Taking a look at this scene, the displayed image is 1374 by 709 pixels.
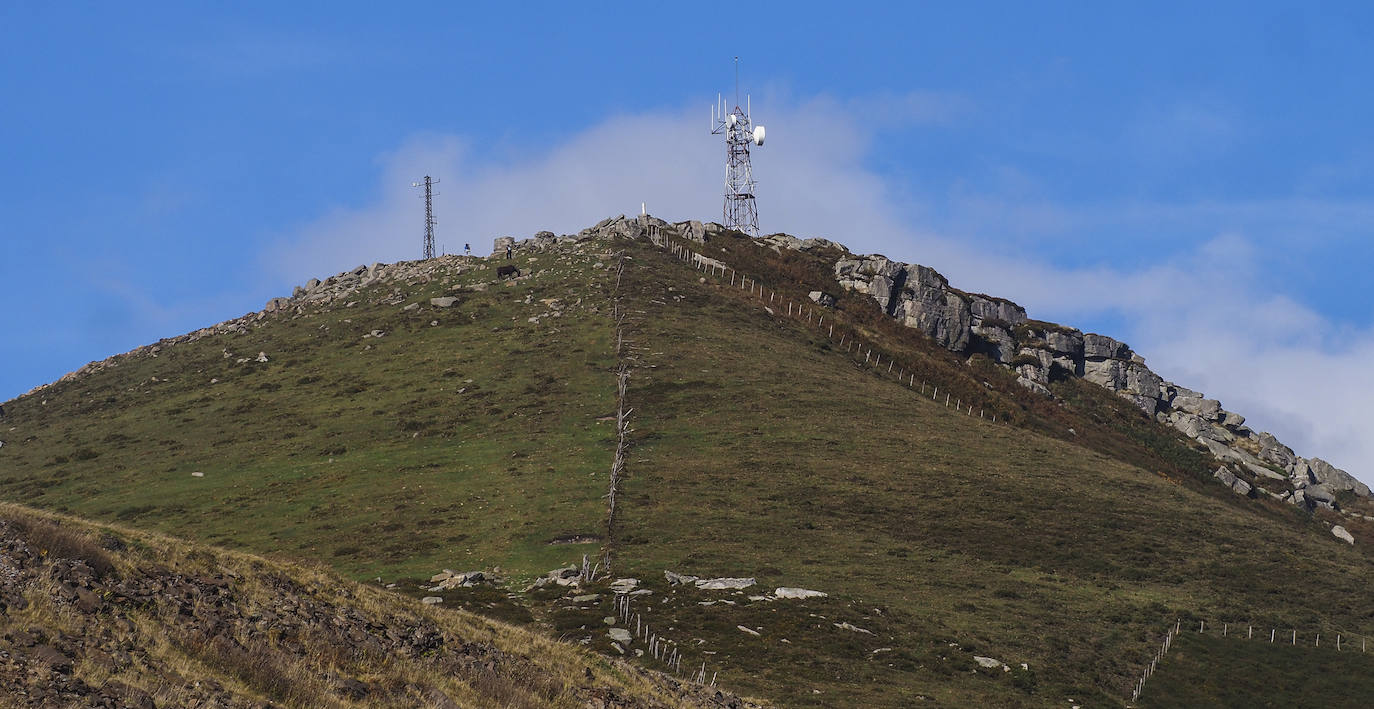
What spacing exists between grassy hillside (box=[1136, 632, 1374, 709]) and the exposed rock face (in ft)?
227

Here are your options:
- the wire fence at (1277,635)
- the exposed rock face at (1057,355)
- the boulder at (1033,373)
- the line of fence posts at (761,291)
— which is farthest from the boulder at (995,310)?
the wire fence at (1277,635)

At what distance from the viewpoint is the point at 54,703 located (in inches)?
629

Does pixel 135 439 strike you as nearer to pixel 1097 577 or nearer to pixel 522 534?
pixel 522 534

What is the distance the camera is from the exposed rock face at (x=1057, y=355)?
126 meters

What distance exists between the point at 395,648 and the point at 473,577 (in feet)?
108

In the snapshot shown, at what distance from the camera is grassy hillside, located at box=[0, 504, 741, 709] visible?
1797 centimetres

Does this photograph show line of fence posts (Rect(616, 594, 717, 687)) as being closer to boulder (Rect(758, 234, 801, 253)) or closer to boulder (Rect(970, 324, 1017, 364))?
boulder (Rect(970, 324, 1017, 364))

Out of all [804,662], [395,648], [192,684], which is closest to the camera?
[192,684]

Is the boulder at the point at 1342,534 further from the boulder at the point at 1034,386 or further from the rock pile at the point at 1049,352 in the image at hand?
the boulder at the point at 1034,386

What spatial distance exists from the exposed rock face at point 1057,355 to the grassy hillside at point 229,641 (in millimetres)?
104199

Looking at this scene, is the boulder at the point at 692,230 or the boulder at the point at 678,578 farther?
the boulder at the point at 692,230

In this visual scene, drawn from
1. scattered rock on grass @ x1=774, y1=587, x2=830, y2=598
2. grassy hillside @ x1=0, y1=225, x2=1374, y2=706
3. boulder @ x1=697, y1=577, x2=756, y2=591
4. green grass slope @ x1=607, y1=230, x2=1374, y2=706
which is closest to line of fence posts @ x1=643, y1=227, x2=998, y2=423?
grassy hillside @ x1=0, y1=225, x2=1374, y2=706

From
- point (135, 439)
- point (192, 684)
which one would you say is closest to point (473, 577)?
point (192, 684)

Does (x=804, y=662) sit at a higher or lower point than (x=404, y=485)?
lower
